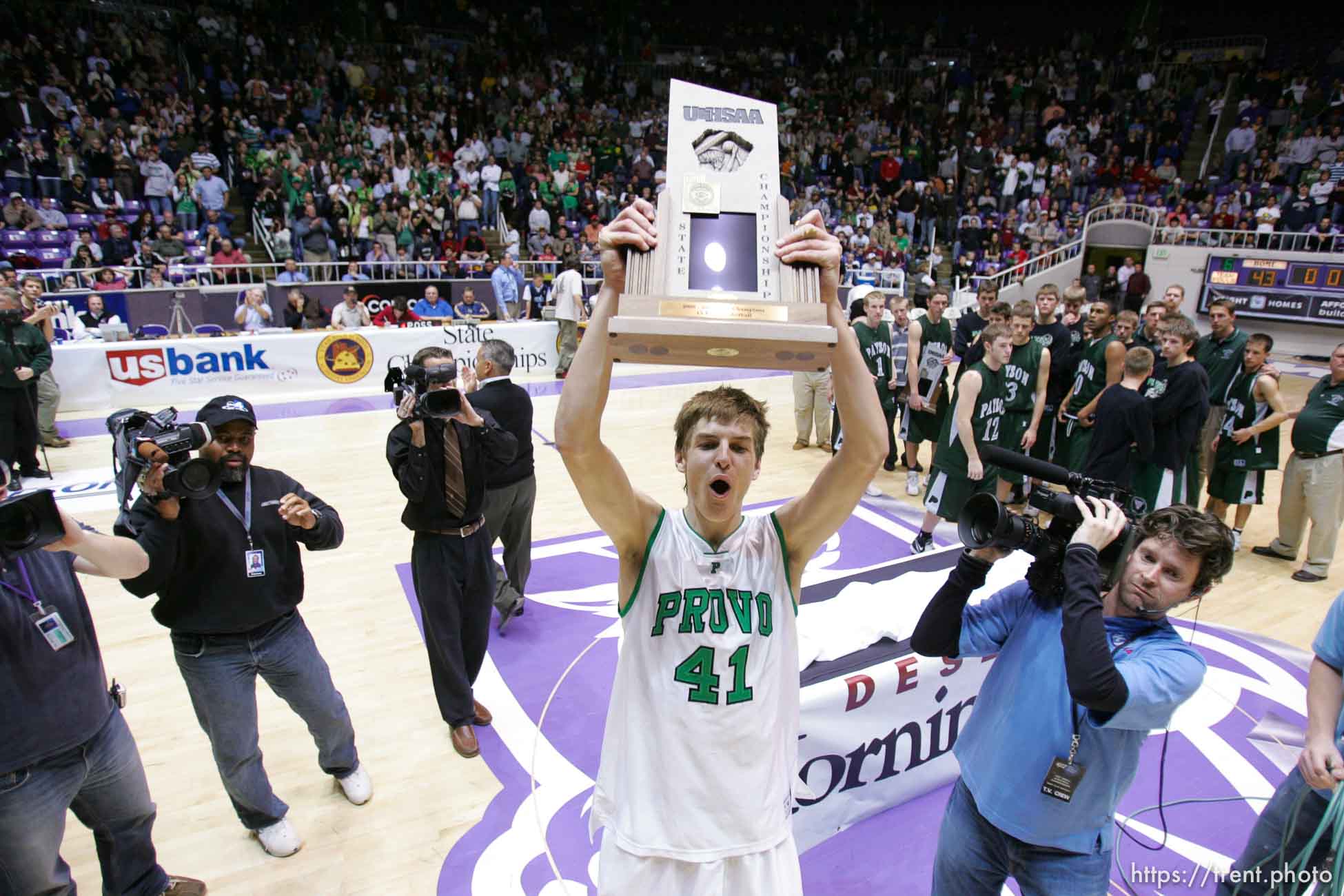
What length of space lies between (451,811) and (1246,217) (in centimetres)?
1992

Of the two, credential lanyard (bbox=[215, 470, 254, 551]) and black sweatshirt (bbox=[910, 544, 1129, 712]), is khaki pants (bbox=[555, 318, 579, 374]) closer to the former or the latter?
credential lanyard (bbox=[215, 470, 254, 551])

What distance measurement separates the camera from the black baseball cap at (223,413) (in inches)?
111

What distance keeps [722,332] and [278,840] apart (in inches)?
115

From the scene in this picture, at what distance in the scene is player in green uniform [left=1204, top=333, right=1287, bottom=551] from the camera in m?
5.86

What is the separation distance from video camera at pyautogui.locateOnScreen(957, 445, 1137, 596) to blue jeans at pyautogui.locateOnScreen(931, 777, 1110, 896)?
2.18 ft

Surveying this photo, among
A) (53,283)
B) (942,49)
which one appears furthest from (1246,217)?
(53,283)

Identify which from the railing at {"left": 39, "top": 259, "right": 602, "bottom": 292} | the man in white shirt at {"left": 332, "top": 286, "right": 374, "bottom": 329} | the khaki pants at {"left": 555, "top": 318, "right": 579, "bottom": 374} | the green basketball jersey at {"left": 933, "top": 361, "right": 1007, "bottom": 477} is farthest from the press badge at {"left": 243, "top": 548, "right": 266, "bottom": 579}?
the railing at {"left": 39, "top": 259, "right": 602, "bottom": 292}

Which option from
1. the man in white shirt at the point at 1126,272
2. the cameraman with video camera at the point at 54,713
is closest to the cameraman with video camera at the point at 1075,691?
the cameraman with video camera at the point at 54,713

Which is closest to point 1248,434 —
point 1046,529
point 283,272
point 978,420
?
point 978,420

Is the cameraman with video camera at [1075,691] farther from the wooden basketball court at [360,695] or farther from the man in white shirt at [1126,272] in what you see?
the man in white shirt at [1126,272]

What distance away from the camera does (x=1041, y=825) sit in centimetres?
200

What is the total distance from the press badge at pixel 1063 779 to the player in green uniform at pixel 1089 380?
483 centimetres

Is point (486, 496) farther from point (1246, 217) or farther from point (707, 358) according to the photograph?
point (1246, 217)

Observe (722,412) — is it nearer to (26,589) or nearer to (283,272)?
(26,589)
